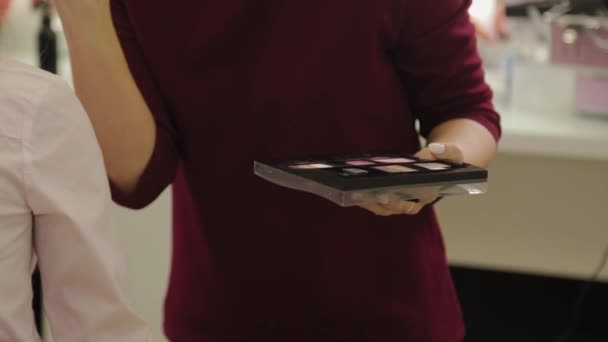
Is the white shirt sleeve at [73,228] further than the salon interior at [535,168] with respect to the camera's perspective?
No

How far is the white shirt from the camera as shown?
0.77 metres

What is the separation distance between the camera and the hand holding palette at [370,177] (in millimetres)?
835

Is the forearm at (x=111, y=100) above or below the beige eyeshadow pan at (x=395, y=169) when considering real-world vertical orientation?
above

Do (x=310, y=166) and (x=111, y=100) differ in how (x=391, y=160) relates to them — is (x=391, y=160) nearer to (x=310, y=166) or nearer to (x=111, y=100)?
(x=310, y=166)

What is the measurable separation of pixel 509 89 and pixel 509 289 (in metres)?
0.60

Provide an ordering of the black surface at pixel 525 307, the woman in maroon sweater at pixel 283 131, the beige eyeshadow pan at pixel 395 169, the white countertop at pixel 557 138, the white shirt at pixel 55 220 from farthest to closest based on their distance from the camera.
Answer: the black surface at pixel 525 307, the white countertop at pixel 557 138, the woman in maroon sweater at pixel 283 131, the beige eyeshadow pan at pixel 395 169, the white shirt at pixel 55 220

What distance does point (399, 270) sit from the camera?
1067 millimetres

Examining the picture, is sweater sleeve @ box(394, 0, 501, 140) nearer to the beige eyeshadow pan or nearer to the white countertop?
the beige eyeshadow pan

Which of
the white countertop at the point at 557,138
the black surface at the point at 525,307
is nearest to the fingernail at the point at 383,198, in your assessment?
the white countertop at the point at 557,138

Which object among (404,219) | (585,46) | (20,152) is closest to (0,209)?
(20,152)

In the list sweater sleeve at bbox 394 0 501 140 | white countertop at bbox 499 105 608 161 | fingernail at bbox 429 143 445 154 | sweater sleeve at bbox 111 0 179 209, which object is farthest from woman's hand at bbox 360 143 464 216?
white countertop at bbox 499 105 608 161

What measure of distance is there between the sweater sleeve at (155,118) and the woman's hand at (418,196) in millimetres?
221

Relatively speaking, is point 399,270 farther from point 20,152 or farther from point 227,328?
point 20,152

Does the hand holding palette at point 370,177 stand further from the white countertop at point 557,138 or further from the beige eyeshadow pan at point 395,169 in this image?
the white countertop at point 557,138
